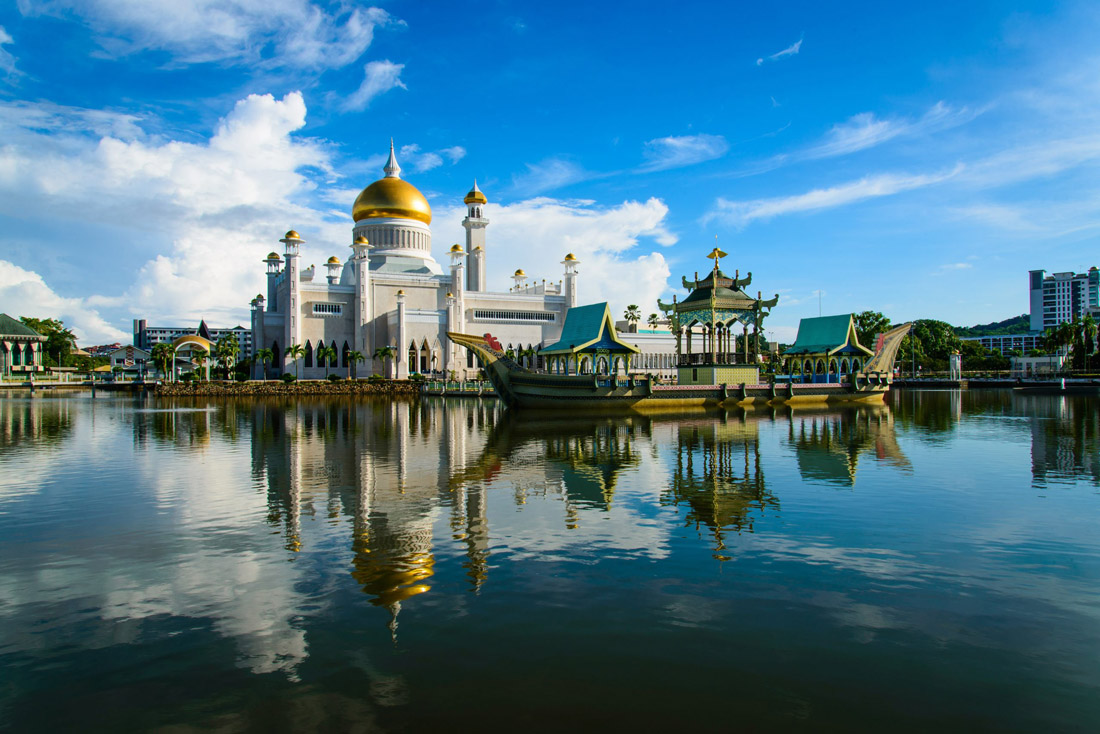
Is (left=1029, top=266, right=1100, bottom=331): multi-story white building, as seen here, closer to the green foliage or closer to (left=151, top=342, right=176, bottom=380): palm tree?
the green foliage

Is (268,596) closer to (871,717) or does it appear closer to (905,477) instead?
(871,717)

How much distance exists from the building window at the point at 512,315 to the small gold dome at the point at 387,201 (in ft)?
47.3

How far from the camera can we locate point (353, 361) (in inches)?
2717

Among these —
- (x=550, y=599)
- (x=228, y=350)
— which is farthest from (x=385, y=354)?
(x=550, y=599)

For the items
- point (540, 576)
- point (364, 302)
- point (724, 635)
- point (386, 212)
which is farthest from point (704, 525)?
point (386, 212)

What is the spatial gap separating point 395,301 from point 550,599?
70057 mm

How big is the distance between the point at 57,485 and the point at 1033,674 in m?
16.0

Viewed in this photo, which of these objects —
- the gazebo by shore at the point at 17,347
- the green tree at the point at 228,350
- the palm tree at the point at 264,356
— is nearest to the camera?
the palm tree at the point at 264,356

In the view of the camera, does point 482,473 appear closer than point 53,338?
Yes

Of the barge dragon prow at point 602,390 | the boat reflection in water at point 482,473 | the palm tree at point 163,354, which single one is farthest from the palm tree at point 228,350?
the boat reflection in water at point 482,473

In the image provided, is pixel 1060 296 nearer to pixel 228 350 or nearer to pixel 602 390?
pixel 602 390

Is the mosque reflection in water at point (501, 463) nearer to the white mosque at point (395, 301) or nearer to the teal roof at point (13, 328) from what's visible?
the white mosque at point (395, 301)

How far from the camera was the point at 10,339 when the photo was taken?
267ft

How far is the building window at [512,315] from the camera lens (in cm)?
7594
